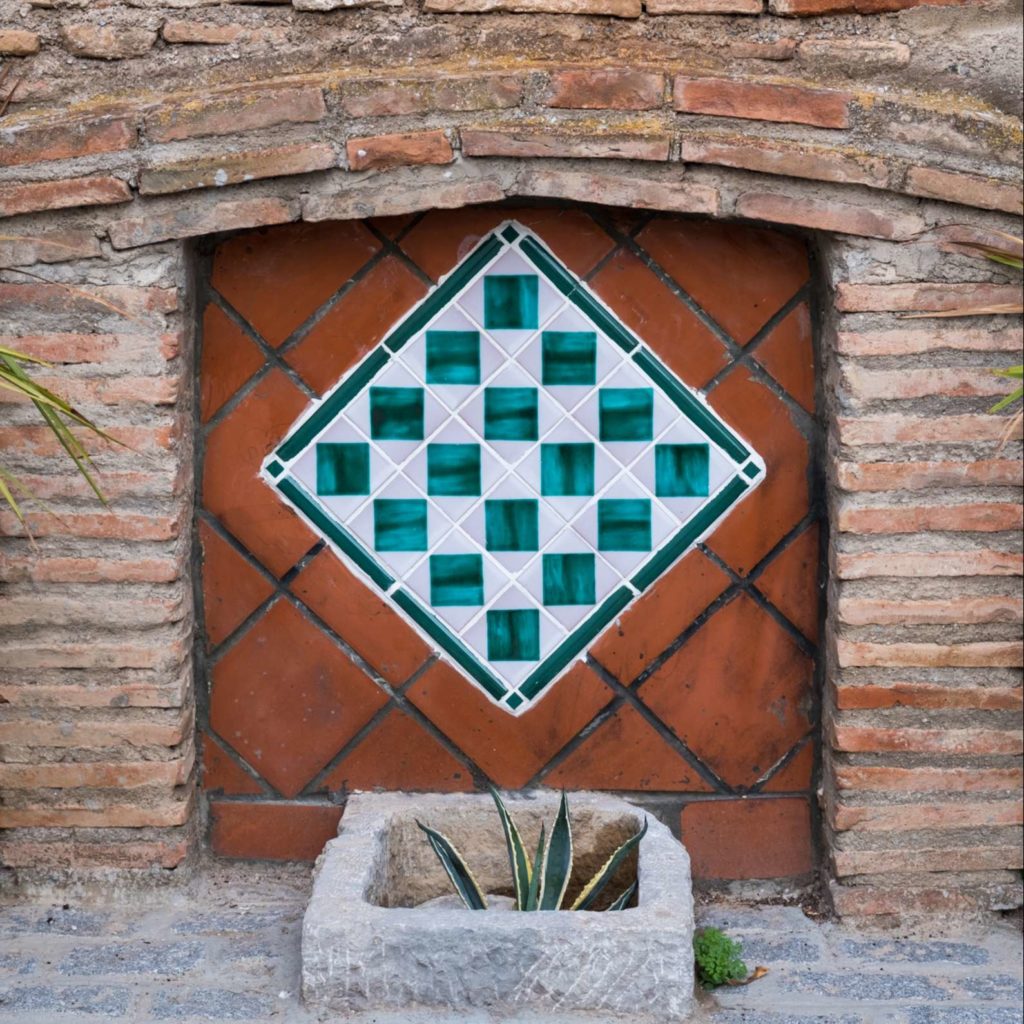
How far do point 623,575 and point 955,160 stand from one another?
3.88 feet

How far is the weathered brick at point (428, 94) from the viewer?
3.16 meters

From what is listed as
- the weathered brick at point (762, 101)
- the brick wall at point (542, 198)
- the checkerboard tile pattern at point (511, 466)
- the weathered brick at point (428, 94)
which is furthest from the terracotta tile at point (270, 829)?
the weathered brick at point (762, 101)

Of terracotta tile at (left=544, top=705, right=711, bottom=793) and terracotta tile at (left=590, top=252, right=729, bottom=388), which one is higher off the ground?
terracotta tile at (left=590, top=252, right=729, bottom=388)

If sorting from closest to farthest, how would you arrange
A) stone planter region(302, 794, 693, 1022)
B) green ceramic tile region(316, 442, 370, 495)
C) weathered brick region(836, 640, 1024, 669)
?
1. stone planter region(302, 794, 693, 1022)
2. weathered brick region(836, 640, 1024, 669)
3. green ceramic tile region(316, 442, 370, 495)

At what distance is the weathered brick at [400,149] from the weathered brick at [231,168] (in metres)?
0.05

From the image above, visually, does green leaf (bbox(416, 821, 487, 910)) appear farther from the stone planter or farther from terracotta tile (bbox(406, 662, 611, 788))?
terracotta tile (bbox(406, 662, 611, 788))

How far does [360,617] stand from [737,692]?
921 mm

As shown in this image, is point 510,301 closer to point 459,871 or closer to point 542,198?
point 542,198

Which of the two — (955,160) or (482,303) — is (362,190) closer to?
(482,303)

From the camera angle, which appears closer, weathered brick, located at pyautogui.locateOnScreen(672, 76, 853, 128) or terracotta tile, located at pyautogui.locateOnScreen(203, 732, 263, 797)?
weathered brick, located at pyautogui.locateOnScreen(672, 76, 853, 128)

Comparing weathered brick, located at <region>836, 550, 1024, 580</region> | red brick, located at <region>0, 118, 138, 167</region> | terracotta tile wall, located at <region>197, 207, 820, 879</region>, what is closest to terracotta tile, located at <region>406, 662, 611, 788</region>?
terracotta tile wall, located at <region>197, 207, 820, 879</region>

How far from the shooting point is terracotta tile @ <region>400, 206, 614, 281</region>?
3.44 meters

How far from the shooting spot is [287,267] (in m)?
3.45

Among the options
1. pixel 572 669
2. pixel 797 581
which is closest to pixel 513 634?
pixel 572 669
